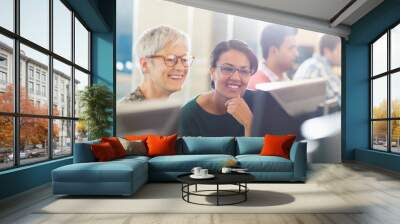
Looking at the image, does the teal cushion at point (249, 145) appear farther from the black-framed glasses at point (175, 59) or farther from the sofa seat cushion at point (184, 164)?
the black-framed glasses at point (175, 59)

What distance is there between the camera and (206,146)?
23.0 ft

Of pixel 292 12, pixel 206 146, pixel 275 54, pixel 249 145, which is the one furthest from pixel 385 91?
pixel 206 146

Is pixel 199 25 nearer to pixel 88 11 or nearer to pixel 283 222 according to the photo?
pixel 88 11

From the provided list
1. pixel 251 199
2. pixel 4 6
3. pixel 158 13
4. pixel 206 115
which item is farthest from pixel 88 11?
pixel 251 199

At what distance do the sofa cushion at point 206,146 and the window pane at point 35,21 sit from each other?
299 cm

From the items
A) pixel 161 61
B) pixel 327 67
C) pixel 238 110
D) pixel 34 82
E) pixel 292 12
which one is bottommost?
pixel 238 110

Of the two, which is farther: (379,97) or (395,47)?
(379,97)

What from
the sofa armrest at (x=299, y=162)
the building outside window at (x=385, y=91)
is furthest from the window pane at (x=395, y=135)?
the sofa armrest at (x=299, y=162)

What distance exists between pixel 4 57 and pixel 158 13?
4.64 meters

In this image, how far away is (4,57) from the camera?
4906 millimetres

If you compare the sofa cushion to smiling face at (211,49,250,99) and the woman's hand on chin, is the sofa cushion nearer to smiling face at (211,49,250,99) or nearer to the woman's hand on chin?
the woman's hand on chin

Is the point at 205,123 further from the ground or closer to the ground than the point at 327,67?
closer to the ground

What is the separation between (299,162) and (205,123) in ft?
10.8

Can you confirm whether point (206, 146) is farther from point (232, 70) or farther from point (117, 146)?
point (232, 70)
